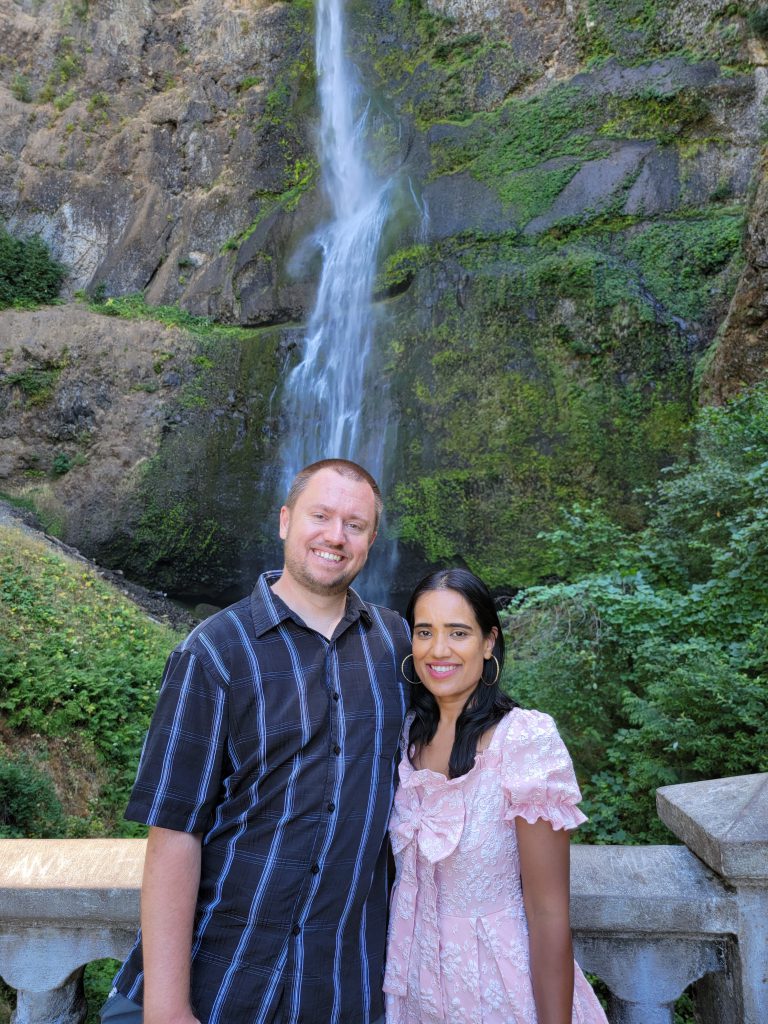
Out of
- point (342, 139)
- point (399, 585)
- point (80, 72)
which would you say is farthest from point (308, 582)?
point (80, 72)

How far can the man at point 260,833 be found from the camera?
174 centimetres

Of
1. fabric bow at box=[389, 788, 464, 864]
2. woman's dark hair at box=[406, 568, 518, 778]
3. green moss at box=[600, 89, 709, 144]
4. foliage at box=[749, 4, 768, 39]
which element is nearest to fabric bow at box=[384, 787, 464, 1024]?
fabric bow at box=[389, 788, 464, 864]

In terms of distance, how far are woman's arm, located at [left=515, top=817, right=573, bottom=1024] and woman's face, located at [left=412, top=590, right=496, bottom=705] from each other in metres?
0.38

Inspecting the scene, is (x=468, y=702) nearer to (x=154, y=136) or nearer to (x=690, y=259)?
(x=690, y=259)

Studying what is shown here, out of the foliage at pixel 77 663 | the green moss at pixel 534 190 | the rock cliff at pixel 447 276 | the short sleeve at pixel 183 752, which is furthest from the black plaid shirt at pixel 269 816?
the green moss at pixel 534 190

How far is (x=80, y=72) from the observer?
2447 cm

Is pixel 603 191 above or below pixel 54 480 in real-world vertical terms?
above

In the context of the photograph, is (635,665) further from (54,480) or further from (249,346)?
(54,480)

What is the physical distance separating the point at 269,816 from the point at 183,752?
269mm

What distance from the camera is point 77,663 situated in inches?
320

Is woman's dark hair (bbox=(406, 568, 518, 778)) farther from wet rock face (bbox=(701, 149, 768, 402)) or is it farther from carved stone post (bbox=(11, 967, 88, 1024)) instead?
wet rock face (bbox=(701, 149, 768, 402))

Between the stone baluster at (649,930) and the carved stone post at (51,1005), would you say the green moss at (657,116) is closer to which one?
the stone baluster at (649,930)

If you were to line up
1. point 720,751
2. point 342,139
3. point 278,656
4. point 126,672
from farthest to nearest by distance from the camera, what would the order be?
point 342,139, point 126,672, point 720,751, point 278,656

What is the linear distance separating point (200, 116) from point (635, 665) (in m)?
23.0
